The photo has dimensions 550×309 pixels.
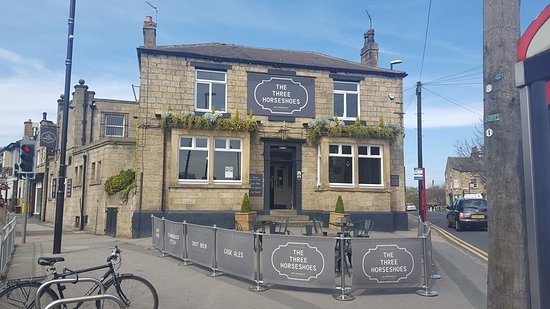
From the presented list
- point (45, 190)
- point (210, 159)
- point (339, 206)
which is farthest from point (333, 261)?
point (45, 190)

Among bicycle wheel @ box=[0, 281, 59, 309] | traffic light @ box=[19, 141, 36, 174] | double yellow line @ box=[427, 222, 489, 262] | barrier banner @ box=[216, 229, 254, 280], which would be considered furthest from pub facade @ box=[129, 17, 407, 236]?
bicycle wheel @ box=[0, 281, 59, 309]

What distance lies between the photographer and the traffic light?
13594 mm

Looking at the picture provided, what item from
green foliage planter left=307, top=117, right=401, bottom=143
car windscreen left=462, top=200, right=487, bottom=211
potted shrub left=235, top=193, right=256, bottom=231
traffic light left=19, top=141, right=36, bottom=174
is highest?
green foliage planter left=307, top=117, right=401, bottom=143

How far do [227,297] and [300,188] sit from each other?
11580 mm

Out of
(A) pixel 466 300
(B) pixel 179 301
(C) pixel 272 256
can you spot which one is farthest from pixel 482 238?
(B) pixel 179 301

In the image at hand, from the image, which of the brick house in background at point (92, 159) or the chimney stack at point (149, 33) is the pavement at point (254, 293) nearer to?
the brick house in background at point (92, 159)

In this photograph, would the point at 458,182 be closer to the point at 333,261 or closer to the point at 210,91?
the point at 210,91

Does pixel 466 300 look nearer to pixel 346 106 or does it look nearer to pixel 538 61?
pixel 538 61

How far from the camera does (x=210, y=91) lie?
18.3m

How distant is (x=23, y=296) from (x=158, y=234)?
719 cm

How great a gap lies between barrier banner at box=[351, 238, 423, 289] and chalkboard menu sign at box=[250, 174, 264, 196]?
Result: 1083cm

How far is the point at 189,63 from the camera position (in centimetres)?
1797

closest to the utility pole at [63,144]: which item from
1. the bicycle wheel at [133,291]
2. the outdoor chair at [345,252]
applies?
the bicycle wheel at [133,291]

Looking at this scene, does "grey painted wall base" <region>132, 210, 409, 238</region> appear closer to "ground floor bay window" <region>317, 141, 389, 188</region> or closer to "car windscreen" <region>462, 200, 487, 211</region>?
"ground floor bay window" <region>317, 141, 389, 188</region>
